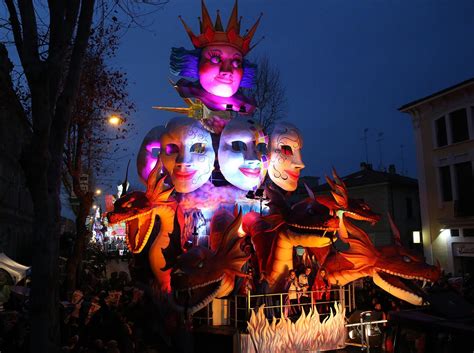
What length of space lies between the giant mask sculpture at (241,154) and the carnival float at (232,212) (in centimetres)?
3

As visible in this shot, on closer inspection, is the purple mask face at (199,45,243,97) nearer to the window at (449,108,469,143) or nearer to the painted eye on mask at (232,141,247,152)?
the painted eye on mask at (232,141,247,152)

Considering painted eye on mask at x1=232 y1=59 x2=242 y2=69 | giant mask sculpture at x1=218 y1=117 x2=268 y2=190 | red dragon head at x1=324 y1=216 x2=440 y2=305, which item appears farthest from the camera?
painted eye on mask at x1=232 y1=59 x2=242 y2=69

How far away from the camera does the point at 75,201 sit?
56.9ft

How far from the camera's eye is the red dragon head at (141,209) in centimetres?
1132

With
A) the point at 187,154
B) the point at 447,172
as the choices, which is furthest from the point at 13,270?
the point at 447,172

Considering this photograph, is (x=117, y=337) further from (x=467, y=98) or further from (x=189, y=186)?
(x=467, y=98)

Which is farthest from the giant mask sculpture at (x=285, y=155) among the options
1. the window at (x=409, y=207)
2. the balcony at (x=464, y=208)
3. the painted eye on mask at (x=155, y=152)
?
the window at (x=409, y=207)

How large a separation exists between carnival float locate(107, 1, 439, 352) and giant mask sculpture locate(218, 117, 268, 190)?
1.1 inches

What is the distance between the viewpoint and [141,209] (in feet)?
37.3

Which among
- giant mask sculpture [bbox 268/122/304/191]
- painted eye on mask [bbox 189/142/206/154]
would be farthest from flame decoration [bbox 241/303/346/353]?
painted eye on mask [bbox 189/142/206/154]

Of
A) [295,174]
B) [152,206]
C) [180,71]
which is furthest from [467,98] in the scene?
[152,206]

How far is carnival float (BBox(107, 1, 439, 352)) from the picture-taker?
1020cm

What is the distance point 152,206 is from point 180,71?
15.5ft

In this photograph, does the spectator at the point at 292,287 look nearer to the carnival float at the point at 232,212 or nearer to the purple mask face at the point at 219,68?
the carnival float at the point at 232,212
